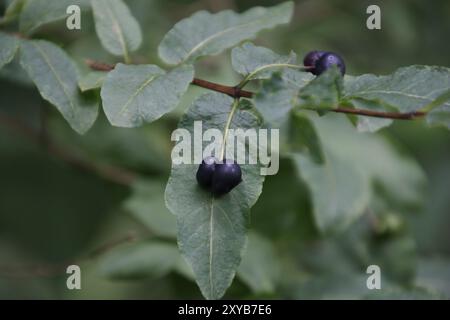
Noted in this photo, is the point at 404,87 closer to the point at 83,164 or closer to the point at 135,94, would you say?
the point at 135,94

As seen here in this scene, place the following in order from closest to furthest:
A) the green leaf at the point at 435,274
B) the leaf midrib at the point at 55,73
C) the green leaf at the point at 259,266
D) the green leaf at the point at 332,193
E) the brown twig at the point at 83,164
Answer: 1. the leaf midrib at the point at 55,73
2. the green leaf at the point at 259,266
3. the green leaf at the point at 332,193
4. the brown twig at the point at 83,164
5. the green leaf at the point at 435,274

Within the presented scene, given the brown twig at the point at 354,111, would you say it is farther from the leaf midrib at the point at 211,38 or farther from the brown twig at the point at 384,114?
the leaf midrib at the point at 211,38

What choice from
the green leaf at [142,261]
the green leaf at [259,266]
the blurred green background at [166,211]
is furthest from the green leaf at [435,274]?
the green leaf at [142,261]

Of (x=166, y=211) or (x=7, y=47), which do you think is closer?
(x=7, y=47)

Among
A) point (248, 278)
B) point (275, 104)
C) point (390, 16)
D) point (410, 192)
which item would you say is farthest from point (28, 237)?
point (275, 104)

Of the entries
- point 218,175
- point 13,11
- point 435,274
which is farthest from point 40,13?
point 435,274

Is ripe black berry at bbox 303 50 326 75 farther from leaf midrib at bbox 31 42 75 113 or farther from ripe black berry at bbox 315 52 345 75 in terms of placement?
leaf midrib at bbox 31 42 75 113
